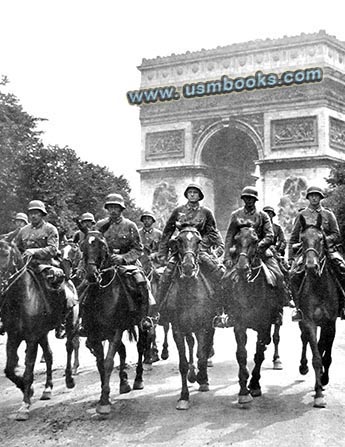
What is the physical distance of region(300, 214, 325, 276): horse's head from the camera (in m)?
9.35

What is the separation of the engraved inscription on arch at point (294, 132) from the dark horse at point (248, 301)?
94.6 ft

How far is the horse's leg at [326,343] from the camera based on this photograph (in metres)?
9.91

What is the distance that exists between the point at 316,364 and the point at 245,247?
1827mm

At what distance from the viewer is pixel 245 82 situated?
4006cm

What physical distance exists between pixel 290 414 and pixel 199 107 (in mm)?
34108

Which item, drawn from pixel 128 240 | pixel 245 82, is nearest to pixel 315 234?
pixel 128 240

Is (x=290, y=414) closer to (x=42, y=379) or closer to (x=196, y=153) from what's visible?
(x=42, y=379)

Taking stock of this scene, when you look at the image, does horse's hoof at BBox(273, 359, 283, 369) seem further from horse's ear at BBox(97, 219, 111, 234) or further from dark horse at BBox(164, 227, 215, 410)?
horse's ear at BBox(97, 219, 111, 234)

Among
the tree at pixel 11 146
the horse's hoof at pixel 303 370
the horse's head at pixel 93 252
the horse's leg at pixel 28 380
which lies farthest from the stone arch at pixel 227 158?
the horse's leg at pixel 28 380

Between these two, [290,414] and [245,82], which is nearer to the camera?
[290,414]

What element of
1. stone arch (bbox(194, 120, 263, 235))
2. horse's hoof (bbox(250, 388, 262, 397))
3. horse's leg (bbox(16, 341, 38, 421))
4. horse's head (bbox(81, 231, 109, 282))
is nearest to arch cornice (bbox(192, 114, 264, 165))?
stone arch (bbox(194, 120, 263, 235))

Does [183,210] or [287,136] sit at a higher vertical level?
[287,136]

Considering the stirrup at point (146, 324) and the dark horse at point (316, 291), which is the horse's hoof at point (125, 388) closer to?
the stirrup at point (146, 324)

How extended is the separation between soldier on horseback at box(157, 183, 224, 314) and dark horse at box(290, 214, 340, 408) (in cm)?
115
